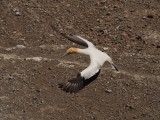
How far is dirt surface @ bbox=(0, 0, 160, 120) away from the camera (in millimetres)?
11617

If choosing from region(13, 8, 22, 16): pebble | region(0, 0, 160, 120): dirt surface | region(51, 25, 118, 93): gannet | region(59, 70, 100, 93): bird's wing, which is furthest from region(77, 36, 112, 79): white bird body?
region(13, 8, 22, 16): pebble

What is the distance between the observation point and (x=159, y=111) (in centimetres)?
1160

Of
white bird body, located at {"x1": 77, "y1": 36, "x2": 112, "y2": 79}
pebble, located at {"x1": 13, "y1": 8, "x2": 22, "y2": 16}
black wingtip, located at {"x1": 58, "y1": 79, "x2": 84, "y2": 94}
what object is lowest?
pebble, located at {"x1": 13, "y1": 8, "x2": 22, "y2": 16}

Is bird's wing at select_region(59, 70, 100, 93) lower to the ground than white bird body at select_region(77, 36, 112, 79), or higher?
higher

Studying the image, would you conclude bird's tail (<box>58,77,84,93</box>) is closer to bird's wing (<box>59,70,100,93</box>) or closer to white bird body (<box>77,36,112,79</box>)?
bird's wing (<box>59,70,100,93</box>)

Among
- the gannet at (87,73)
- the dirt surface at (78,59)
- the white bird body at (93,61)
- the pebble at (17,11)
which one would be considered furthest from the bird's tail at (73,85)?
the pebble at (17,11)

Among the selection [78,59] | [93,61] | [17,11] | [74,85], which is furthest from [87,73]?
[17,11]

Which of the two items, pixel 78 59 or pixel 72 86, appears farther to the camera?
pixel 78 59

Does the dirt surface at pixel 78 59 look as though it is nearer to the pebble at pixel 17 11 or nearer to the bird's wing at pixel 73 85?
the pebble at pixel 17 11

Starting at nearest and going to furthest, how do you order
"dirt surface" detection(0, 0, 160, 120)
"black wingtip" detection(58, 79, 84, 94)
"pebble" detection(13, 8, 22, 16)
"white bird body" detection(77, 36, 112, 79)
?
"black wingtip" detection(58, 79, 84, 94)
"white bird body" detection(77, 36, 112, 79)
"dirt surface" detection(0, 0, 160, 120)
"pebble" detection(13, 8, 22, 16)

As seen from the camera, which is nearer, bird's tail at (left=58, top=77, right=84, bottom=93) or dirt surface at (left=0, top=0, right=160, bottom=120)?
bird's tail at (left=58, top=77, right=84, bottom=93)

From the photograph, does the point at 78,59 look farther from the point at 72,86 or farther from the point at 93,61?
the point at 72,86

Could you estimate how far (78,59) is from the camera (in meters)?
13.3

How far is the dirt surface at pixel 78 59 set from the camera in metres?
11.6
